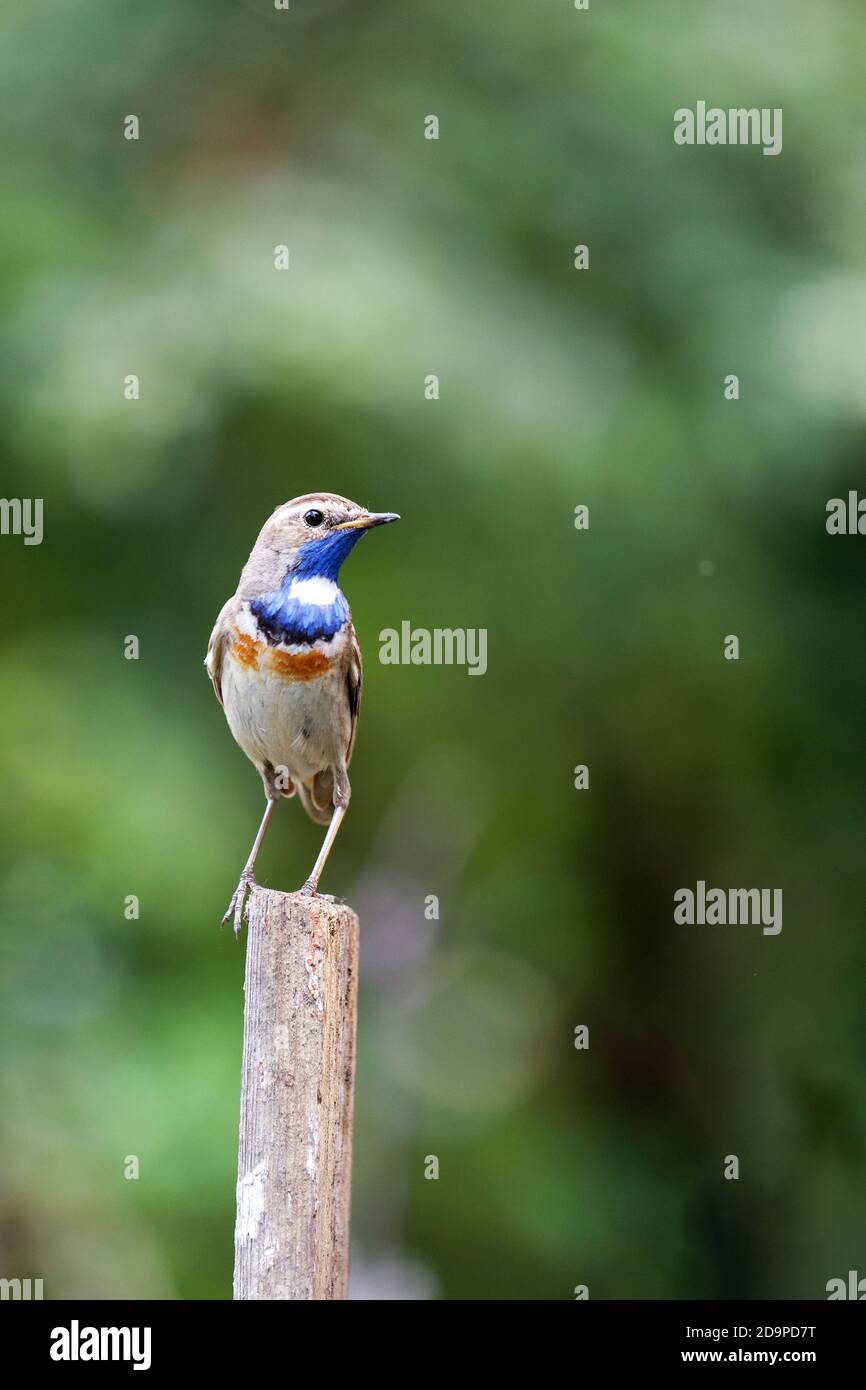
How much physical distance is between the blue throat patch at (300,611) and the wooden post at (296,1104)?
1332mm

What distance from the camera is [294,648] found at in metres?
5.57

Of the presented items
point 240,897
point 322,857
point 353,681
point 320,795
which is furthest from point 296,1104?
point 320,795

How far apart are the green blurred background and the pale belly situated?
12.6 feet

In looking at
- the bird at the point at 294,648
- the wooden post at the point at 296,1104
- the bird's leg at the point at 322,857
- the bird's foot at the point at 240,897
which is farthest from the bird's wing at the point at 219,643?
the wooden post at the point at 296,1104

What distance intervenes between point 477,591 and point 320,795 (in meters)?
4.11

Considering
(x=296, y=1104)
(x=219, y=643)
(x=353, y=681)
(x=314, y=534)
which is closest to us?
(x=296, y=1104)

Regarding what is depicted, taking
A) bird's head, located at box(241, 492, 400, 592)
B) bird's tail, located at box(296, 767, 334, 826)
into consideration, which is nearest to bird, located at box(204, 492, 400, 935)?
bird's head, located at box(241, 492, 400, 592)

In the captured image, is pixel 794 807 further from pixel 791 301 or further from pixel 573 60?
pixel 573 60

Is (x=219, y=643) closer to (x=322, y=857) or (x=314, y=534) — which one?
(x=314, y=534)

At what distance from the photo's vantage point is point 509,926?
1044 centimetres

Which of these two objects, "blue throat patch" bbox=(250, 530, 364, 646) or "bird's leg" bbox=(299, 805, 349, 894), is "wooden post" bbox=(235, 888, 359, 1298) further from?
"blue throat patch" bbox=(250, 530, 364, 646)

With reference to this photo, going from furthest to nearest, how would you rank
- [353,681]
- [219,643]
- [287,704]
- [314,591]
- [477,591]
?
[477,591], [353,681], [219,643], [287,704], [314,591]

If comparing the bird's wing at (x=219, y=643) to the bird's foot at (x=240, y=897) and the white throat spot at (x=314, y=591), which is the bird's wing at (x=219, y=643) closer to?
the white throat spot at (x=314, y=591)

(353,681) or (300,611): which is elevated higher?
(300,611)
